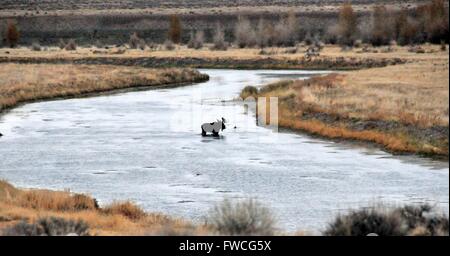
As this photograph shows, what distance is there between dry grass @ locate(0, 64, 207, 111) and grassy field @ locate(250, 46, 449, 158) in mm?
14125

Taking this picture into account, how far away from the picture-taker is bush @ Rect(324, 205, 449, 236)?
13.2m

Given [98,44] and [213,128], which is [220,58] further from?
[213,128]

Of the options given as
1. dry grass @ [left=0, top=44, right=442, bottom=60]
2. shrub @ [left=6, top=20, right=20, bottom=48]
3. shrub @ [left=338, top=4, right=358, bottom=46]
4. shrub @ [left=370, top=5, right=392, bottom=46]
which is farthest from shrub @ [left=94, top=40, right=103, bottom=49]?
shrub @ [left=370, top=5, right=392, bottom=46]

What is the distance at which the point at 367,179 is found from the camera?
24.6 metres

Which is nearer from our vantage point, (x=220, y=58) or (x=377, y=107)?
(x=377, y=107)

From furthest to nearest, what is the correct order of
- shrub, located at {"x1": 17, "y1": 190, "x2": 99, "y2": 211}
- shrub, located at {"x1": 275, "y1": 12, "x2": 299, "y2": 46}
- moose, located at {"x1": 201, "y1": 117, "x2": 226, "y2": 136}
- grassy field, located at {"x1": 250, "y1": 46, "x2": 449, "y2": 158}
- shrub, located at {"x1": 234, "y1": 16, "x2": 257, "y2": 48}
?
shrub, located at {"x1": 275, "y1": 12, "x2": 299, "y2": 46} → shrub, located at {"x1": 234, "y1": 16, "x2": 257, "y2": 48} → moose, located at {"x1": 201, "y1": 117, "x2": 226, "y2": 136} → grassy field, located at {"x1": 250, "y1": 46, "x2": 449, "y2": 158} → shrub, located at {"x1": 17, "y1": 190, "x2": 99, "y2": 211}

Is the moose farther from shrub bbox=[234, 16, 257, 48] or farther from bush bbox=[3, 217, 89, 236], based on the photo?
shrub bbox=[234, 16, 257, 48]

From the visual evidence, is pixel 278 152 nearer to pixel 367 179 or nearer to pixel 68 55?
pixel 367 179

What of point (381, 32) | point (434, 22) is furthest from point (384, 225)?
point (381, 32)

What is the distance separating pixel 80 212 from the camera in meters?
18.5

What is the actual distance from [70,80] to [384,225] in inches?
2006

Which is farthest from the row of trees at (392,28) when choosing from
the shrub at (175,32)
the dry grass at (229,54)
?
the shrub at (175,32)

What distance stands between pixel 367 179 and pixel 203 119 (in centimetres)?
1752

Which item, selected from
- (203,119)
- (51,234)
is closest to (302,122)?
(203,119)
